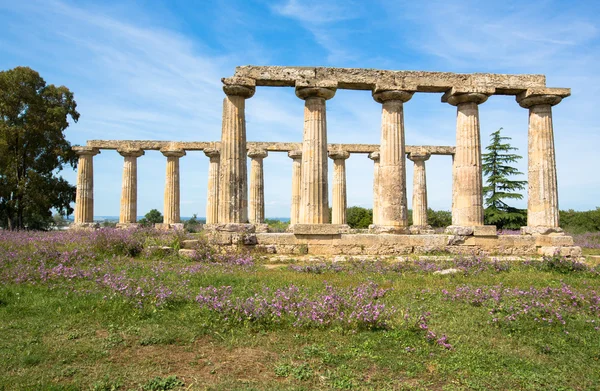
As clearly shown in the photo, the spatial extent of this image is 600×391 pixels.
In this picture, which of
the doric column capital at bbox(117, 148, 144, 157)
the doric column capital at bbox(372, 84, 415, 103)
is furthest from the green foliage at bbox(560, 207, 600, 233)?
the doric column capital at bbox(117, 148, 144, 157)

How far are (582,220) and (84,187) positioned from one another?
4462cm

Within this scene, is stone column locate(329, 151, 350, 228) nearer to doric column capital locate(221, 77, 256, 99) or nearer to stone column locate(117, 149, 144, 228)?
doric column capital locate(221, 77, 256, 99)

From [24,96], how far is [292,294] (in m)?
31.9

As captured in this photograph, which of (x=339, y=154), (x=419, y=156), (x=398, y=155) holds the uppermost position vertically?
(x=339, y=154)

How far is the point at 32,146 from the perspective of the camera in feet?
104

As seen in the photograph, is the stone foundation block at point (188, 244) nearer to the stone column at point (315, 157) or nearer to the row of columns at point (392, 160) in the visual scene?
the row of columns at point (392, 160)

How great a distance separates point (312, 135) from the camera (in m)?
16.4

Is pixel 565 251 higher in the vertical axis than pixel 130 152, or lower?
Result: lower

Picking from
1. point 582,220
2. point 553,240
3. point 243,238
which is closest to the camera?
point 243,238

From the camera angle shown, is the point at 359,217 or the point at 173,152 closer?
the point at 173,152

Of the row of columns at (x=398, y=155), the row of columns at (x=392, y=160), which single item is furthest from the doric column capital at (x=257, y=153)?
the row of columns at (x=398, y=155)

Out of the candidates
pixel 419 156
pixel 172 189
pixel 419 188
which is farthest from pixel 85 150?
pixel 419 188

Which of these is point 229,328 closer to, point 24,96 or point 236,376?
point 236,376

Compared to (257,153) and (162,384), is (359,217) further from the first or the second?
(162,384)
